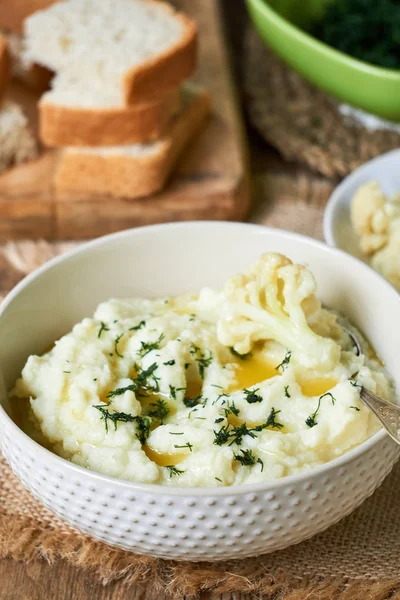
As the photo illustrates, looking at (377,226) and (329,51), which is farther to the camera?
(329,51)

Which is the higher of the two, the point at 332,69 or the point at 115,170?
the point at 332,69

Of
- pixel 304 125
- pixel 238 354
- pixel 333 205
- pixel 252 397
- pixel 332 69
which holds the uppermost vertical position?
pixel 252 397

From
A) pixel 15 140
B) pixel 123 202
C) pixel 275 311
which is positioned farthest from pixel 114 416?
pixel 15 140

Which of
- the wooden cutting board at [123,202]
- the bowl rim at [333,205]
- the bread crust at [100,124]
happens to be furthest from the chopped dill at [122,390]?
the bread crust at [100,124]

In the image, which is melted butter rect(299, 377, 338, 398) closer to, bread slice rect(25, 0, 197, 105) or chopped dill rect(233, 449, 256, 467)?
chopped dill rect(233, 449, 256, 467)

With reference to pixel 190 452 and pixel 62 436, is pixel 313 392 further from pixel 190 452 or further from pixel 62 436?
pixel 62 436

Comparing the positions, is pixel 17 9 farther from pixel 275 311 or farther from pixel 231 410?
pixel 231 410

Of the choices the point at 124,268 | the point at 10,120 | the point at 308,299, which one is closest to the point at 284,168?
the point at 10,120
